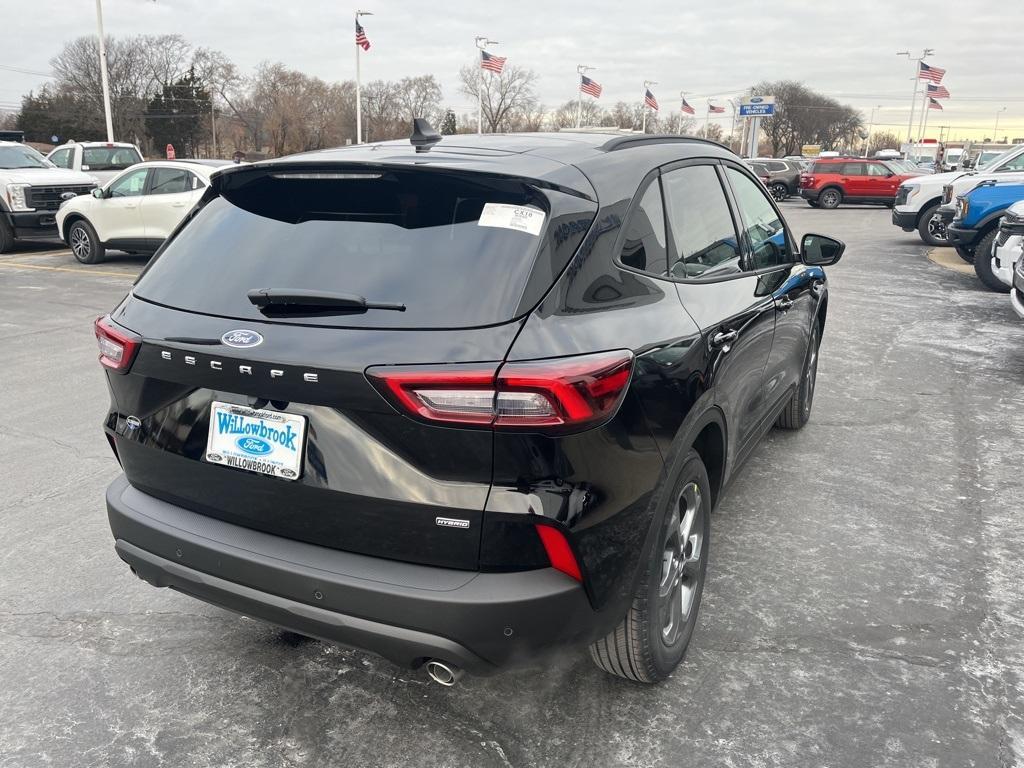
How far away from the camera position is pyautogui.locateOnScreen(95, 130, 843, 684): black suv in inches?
80.1

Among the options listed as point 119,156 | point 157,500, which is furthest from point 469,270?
point 119,156

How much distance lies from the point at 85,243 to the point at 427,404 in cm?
1369

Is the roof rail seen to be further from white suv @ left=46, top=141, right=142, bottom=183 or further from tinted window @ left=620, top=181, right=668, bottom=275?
white suv @ left=46, top=141, right=142, bottom=183

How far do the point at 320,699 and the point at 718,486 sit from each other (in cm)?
162

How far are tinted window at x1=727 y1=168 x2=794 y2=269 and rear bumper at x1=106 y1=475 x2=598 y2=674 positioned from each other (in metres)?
2.07

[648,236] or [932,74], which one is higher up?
[932,74]

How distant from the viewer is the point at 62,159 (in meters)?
18.9

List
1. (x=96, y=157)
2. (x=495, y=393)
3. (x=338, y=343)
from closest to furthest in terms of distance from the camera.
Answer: (x=495, y=393) < (x=338, y=343) < (x=96, y=157)

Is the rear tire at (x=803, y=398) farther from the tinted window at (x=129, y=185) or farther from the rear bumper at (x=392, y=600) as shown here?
the tinted window at (x=129, y=185)

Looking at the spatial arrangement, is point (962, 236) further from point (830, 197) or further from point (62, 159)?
point (830, 197)

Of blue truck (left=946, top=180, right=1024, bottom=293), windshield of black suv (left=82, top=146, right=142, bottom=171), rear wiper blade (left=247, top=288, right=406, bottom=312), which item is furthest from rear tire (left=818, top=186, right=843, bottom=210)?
rear wiper blade (left=247, top=288, right=406, bottom=312)

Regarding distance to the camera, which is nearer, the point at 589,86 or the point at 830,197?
the point at 830,197

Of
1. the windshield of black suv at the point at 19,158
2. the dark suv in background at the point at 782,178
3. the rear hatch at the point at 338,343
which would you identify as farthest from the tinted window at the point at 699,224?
the dark suv in background at the point at 782,178

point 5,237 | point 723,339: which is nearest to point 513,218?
point 723,339
